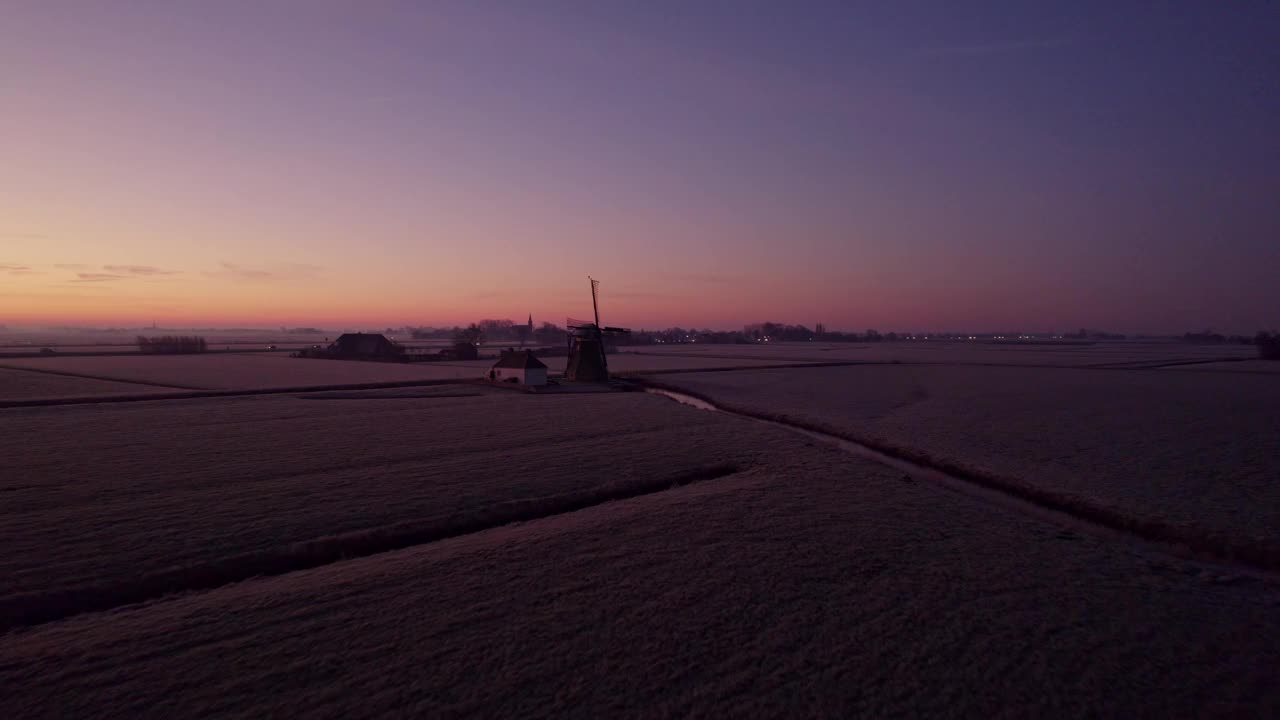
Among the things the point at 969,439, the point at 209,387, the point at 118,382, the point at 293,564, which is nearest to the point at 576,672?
the point at 293,564

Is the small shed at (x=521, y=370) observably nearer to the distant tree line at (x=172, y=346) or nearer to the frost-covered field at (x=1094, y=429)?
the frost-covered field at (x=1094, y=429)

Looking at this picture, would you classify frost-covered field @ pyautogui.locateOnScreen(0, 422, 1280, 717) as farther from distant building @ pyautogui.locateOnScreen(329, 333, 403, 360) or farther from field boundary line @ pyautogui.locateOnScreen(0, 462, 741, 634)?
distant building @ pyautogui.locateOnScreen(329, 333, 403, 360)

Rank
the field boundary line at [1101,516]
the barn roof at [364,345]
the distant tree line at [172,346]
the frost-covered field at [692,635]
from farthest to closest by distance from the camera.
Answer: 1. the distant tree line at [172,346]
2. the barn roof at [364,345]
3. the field boundary line at [1101,516]
4. the frost-covered field at [692,635]

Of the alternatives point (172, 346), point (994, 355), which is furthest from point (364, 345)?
point (994, 355)

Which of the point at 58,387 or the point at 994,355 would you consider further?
the point at 994,355

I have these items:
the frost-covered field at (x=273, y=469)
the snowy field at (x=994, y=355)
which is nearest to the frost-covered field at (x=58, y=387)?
the frost-covered field at (x=273, y=469)

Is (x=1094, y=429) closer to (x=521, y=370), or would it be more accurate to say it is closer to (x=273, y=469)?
(x=273, y=469)

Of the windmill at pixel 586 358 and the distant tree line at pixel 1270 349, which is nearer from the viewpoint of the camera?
the windmill at pixel 586 358
